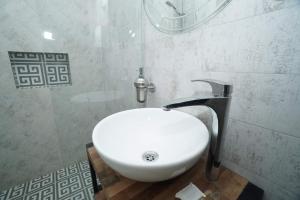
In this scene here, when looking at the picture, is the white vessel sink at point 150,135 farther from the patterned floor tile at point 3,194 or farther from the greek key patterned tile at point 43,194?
the patterned floor tile at point 3,194

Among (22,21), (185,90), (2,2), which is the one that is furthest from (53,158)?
(185,90)

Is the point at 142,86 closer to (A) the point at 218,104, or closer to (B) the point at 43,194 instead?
(A) the point at 218,104

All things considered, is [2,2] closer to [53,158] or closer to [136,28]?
[136,28]

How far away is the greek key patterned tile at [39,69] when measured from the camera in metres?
1.07

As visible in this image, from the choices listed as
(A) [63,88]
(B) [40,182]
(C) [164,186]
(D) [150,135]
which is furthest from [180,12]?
(B) [40,182]

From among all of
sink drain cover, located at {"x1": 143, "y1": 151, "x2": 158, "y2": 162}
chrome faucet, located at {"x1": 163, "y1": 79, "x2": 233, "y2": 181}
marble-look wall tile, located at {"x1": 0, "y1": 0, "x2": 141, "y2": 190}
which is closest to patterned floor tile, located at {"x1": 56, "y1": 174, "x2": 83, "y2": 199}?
marble-look wall tile, located at {"x1": 0, "y1": 0, "x2": 141, "y2": 190}

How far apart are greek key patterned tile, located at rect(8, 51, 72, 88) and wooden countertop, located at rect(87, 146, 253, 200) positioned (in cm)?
104

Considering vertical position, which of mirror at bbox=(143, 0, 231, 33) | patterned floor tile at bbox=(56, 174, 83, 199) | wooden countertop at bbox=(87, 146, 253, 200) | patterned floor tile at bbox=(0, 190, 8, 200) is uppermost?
mirror at bbox=(143, 0, 231, 33)

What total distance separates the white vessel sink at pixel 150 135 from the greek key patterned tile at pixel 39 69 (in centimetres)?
94

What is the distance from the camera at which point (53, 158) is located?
1337 mm

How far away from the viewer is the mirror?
1.94ft

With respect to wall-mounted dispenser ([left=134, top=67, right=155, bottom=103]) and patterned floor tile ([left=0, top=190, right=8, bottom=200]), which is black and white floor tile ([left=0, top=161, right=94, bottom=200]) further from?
wall-mounted dispenser ([left=134, top=67, right=155, bottom=103])

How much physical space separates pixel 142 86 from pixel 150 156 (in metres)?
0.53

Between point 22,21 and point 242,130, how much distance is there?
60.9 inches
